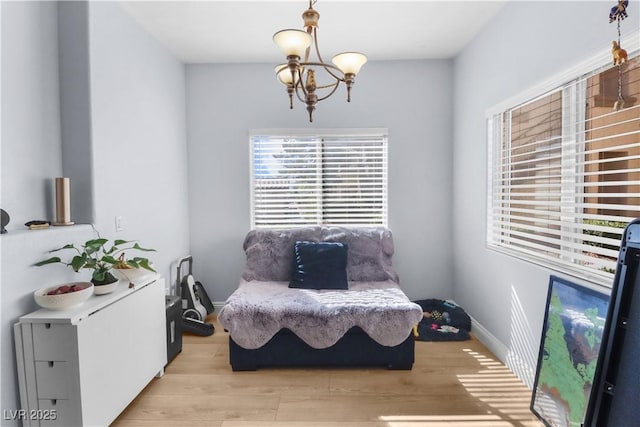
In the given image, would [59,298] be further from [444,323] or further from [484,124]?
[484,124]

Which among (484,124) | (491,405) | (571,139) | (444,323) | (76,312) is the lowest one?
(491,405)

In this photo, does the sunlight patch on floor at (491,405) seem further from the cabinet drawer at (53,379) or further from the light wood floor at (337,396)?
the cabinet drawer at (53,379)

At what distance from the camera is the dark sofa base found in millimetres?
2521

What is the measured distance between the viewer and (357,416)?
203cm

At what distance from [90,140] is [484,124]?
9.86 ft

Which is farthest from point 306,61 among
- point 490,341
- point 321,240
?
point 490,341

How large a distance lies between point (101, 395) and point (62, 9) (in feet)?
7.74

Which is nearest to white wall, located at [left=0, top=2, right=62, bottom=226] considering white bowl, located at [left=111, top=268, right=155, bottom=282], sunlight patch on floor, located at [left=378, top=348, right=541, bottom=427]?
white bowl, located at [left=111, top=268, right=155, bottom=282]

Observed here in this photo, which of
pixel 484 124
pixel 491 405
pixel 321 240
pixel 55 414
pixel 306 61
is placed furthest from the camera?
pixel 321 240

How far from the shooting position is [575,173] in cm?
192

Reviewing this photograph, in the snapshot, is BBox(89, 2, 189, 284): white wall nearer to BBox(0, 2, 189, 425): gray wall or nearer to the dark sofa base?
BBox(0, 2, 189, 425): gray wall

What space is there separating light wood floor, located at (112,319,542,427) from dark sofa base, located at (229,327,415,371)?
0.22 feet

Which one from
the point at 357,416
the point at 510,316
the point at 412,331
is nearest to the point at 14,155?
the point at 357,416

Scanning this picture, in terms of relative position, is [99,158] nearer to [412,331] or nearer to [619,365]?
[412,331]
